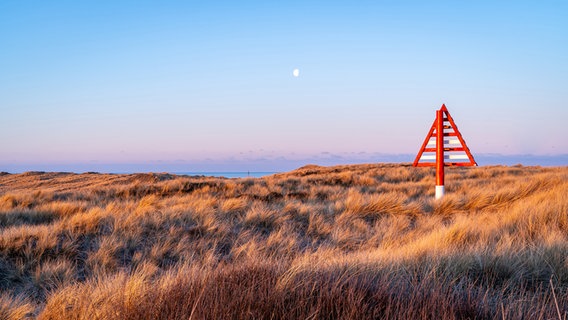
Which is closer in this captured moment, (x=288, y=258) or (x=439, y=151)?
(x=288, y=258)

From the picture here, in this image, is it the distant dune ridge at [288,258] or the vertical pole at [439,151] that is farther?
the vertical pole at [439,151]

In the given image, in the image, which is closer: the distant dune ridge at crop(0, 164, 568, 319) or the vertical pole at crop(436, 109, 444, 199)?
the distant dune ridge at crop(0, 164, 568, 319)

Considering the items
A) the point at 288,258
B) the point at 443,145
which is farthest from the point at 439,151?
the point at 288,258

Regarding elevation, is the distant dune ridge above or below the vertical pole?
below

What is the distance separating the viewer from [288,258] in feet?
18.4

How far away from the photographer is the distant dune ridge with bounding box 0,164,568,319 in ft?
7.95

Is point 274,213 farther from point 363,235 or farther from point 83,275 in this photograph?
point 83,275

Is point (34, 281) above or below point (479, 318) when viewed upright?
below

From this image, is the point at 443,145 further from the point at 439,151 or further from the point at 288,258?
the point at 288,258

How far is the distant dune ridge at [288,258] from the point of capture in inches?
95.4

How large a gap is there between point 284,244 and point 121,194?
26.2 feet

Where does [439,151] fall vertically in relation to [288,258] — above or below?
above

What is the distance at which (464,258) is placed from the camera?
3873 mm

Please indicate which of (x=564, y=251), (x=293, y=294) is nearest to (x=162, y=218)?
(x=293, y=294)
